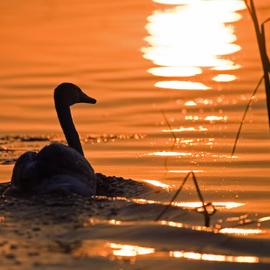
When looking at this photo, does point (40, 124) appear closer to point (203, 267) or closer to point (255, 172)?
point (255, 172)

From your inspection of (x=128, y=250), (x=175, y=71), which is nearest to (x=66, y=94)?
(x=175, y=71)

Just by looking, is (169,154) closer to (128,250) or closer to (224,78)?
(224,78)

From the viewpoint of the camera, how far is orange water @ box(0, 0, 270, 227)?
14.5 m

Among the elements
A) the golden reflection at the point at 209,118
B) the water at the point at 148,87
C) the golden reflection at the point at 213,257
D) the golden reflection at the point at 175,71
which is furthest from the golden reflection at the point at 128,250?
the golden reflection at the point at 175,71

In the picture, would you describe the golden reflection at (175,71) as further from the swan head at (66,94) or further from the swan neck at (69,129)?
the swan neck at (69,129)

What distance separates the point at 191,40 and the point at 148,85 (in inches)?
144

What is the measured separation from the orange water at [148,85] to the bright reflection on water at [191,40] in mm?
25

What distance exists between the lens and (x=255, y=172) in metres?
13.8

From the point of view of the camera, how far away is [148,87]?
19.0 meters

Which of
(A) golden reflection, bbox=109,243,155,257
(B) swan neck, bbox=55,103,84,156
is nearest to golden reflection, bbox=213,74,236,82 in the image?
(B) swan neck, bbox=55,103,84,156

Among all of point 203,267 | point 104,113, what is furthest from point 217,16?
point 203,267

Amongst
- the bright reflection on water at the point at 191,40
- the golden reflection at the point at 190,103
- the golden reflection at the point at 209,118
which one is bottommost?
the golden reflection at the point at 209,118

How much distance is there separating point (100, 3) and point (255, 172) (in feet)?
46.8

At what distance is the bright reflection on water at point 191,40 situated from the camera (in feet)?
66.0
